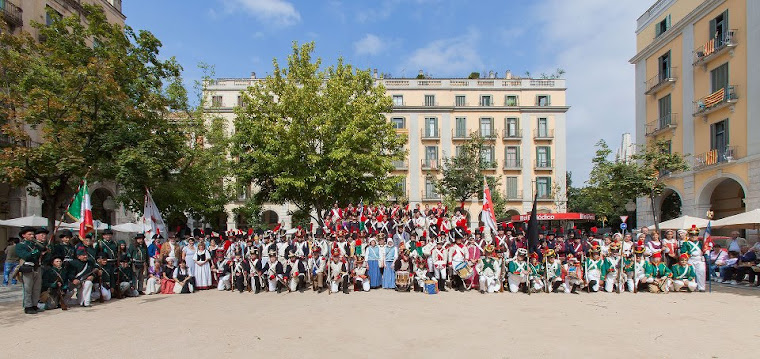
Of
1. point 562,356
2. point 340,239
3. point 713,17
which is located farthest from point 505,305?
point 713,17

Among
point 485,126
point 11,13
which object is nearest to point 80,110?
point 11,13

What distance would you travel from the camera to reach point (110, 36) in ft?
53.7

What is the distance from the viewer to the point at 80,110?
14.3 metres

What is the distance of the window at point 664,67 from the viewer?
25638 mm

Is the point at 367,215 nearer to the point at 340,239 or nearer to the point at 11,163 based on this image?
the point at 340,239

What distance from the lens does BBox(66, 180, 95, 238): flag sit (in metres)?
11.3

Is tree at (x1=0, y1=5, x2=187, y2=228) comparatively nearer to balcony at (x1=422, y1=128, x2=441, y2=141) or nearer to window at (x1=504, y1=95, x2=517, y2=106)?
balcony at (x1=422, y1=128, x2=441, y2=141)

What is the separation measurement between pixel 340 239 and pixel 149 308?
5746 mm

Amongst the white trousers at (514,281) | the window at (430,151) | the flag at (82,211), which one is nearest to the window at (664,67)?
the window at (430,151)

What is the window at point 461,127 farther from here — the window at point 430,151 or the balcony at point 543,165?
the balcony at point 543,165

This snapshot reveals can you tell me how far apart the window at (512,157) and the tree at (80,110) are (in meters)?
29.3

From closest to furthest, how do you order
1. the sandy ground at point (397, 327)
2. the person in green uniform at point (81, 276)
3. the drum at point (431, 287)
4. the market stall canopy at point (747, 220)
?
1. the sandy ground at point (397, 327)
2. the person in green uniform at point (81, 276)
3. the drum at point (431, 287)
4. the market stall canopy at point (747, 220)

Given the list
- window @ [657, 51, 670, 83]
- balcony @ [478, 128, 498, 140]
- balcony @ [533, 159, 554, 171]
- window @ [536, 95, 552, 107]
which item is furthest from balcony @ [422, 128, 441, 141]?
window @ [657, 51, 670, 83]

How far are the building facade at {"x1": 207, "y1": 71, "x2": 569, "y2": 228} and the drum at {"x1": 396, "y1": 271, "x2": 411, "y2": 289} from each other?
26.6 m
